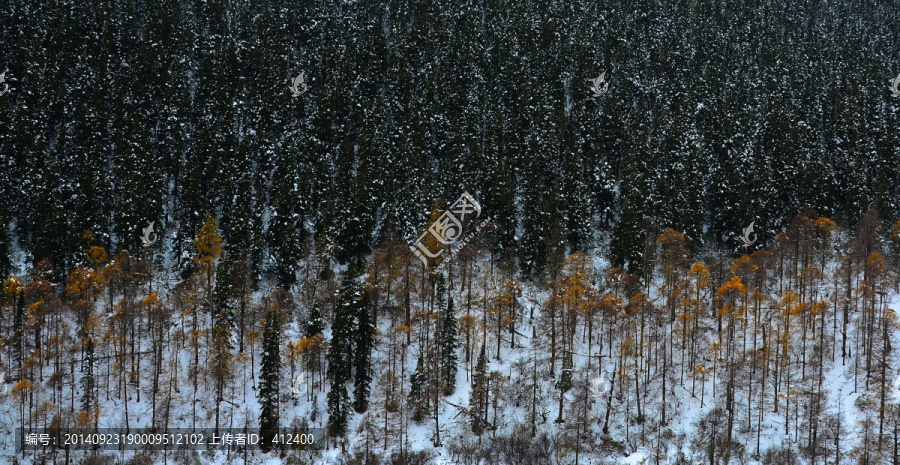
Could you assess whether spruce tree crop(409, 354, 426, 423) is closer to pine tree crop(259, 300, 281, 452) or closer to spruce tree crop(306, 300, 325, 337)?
spruce tree crop(306, 300, 325, 337)

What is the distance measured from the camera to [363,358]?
76062 mm

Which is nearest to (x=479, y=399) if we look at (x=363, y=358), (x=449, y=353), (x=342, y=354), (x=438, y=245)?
(x=449, y=353)

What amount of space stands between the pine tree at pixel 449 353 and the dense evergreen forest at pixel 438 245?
0.28 meters

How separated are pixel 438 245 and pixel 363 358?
20984 mm

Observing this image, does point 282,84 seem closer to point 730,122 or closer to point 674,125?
point 674,125

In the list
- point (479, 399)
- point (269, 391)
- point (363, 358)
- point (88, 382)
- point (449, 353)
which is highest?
point (449, 353)

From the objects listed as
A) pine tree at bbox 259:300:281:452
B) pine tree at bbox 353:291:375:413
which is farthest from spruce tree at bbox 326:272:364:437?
pine tree at bbox 259:300:281:452

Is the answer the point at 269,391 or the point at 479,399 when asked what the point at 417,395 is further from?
the point at 269,391

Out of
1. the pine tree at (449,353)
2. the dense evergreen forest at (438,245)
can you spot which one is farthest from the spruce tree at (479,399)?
the pine tree at (449,353)

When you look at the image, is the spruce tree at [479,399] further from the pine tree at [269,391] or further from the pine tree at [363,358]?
the pine tree at [269,391]

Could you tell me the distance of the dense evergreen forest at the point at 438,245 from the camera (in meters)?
74.4

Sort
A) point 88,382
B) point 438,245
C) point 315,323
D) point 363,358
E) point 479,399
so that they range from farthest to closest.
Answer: point 438,245, point 315,323, point 363,358, point 479,399, point 88,382

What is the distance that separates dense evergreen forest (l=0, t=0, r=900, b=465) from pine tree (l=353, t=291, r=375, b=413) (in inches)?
15.8

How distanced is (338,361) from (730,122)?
256 feet
